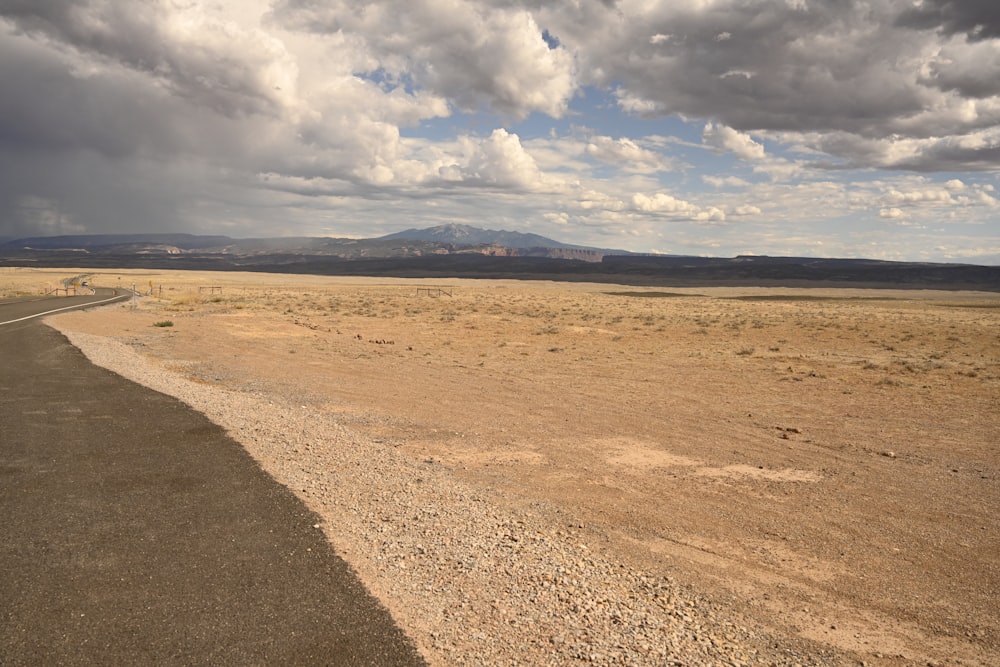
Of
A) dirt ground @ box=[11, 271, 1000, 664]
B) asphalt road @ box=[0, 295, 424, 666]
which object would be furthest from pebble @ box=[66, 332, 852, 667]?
dirt ground @ box=[11, 271, 1000, 664]

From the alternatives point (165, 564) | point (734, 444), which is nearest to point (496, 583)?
point (165, 564)

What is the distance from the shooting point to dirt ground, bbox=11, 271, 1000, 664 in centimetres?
620

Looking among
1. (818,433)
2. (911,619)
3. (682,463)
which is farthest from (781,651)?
(818,433)

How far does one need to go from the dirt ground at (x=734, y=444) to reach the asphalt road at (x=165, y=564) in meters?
2.87

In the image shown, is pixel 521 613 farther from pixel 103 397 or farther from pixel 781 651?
pixel 103 397

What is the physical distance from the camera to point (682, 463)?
10453mm

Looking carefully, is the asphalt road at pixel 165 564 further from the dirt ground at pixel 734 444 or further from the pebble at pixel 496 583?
the dirt ground at pixel 734 444

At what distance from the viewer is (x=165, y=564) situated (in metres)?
5.68

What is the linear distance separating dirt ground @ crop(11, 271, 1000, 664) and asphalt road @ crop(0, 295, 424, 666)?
287 centimetres

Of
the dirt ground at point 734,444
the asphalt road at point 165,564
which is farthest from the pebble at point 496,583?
the dirt ground at point 734,444

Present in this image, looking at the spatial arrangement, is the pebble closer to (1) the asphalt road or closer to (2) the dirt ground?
(1) the asphalt road

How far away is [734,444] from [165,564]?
945cm

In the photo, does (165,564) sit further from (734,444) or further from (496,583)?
(734,444)

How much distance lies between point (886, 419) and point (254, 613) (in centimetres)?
1403
